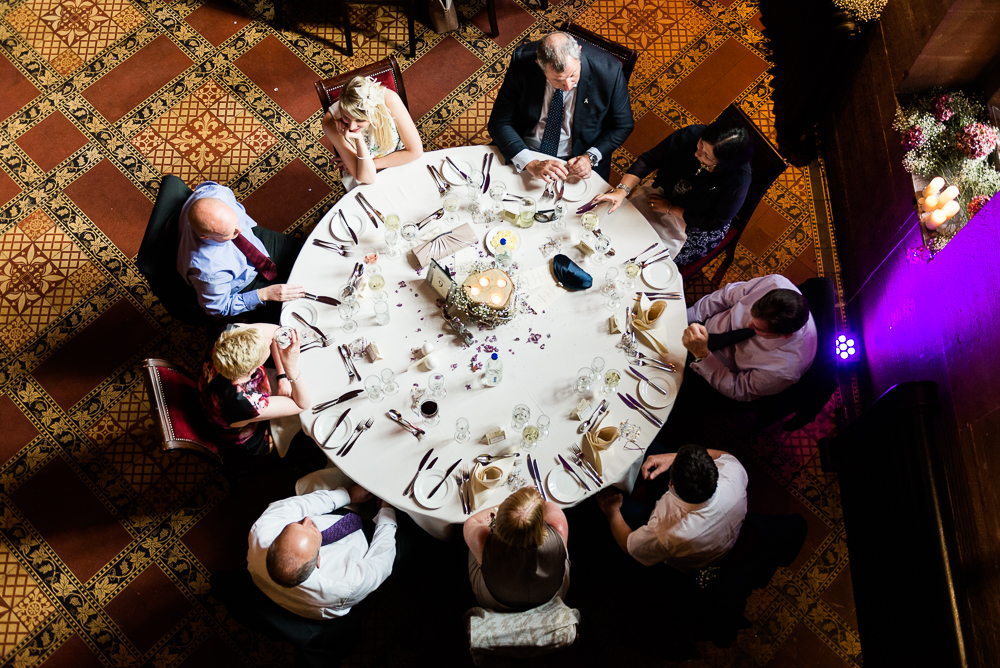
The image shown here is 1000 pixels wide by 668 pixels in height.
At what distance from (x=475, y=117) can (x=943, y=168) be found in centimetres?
305

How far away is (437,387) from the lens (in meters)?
2.83

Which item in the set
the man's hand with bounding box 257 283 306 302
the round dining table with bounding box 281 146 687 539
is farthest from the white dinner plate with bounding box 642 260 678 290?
the man's hand with bounding box 257 283 306 302

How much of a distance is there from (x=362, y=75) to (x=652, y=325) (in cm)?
210

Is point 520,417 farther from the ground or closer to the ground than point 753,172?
closer to the ground

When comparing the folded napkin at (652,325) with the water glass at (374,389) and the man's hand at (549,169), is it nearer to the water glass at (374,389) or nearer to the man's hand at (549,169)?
the man's hand at (549,169)

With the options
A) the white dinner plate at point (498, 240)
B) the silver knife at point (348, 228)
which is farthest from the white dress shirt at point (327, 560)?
the white dinner plate at point (498, 240)

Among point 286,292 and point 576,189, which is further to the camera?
point 576,189

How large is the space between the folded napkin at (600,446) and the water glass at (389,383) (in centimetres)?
90

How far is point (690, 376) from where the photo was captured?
343 cm

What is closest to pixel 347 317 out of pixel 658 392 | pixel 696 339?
pixel 658 392

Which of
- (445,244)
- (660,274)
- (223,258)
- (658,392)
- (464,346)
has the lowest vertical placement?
(658,392)

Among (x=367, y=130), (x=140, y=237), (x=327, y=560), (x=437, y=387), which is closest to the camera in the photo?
(x=327, y=560)

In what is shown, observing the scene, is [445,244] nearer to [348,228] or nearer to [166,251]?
[348,228]

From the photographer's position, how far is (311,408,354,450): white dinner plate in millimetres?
2781
